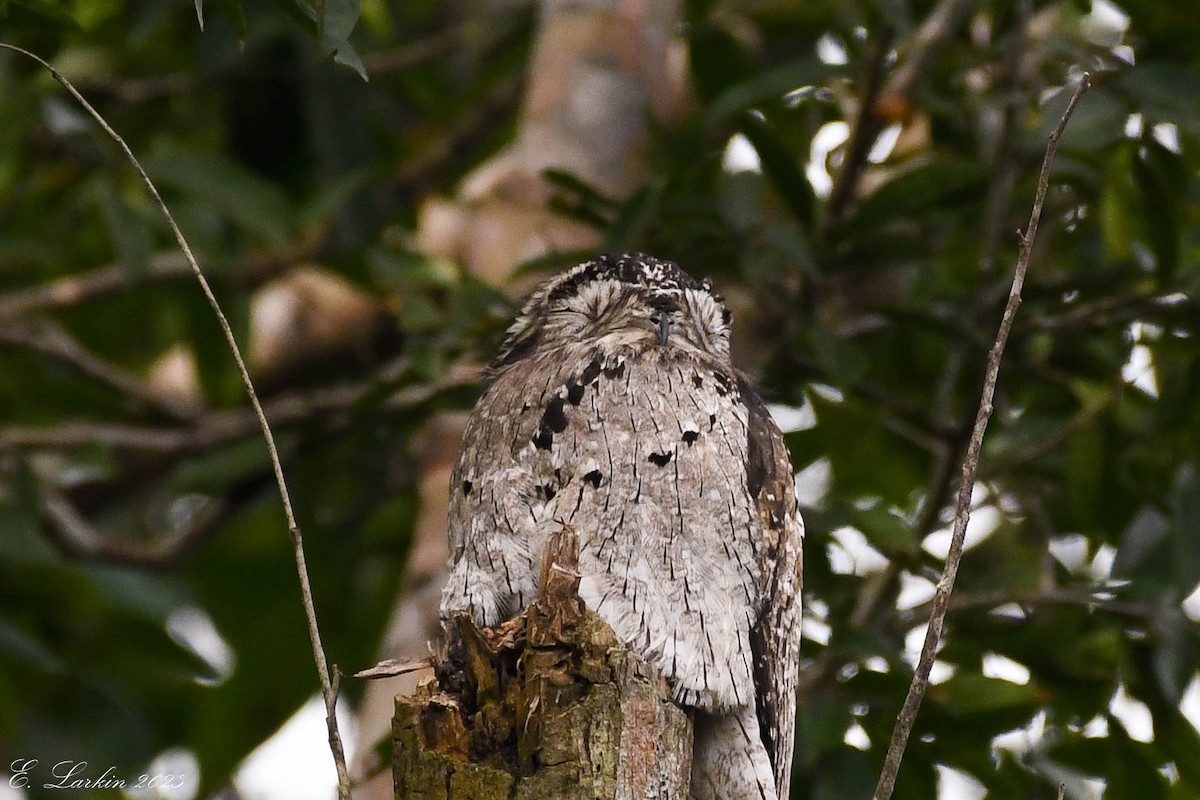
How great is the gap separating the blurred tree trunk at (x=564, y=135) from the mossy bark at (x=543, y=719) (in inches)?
113

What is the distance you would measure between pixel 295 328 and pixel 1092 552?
4.07 meters

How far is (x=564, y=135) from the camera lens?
632cm

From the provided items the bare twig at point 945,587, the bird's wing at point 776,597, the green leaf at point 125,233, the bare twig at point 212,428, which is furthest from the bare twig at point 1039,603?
the green leaf at point 125,233

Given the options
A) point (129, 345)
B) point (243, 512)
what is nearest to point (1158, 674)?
point (243, 512)

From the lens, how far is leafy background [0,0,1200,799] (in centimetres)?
473

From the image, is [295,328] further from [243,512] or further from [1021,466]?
[1021,466]

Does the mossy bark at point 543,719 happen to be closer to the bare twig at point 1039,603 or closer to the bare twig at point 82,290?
the bare twig at point 1039,603

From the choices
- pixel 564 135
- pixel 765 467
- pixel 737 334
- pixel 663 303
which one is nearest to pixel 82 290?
pixel 564 135

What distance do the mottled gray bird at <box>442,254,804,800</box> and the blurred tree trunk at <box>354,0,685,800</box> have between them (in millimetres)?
2182

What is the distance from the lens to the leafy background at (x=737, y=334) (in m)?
4.73

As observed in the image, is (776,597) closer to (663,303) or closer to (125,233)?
(663,303)

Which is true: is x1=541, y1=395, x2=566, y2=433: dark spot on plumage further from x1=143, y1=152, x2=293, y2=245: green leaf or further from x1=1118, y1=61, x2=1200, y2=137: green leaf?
x1=143, y1=152, x2=293, y2=245: green leaf

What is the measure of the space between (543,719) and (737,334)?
3689 mm

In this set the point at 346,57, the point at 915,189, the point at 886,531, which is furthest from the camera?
the point at 915,189
